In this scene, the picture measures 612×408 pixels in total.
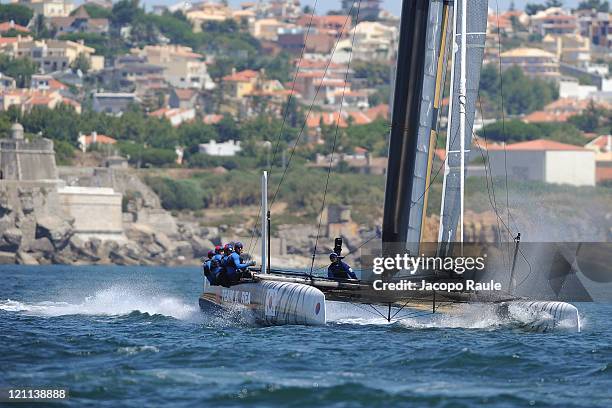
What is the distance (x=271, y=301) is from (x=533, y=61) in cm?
15765

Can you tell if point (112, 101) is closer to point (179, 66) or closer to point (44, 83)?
point (44, 83)

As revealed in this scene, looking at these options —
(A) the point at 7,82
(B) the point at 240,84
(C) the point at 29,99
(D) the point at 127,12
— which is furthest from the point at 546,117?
(D) the point at 127,12

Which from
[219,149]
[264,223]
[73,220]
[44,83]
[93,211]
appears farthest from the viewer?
[44,83]

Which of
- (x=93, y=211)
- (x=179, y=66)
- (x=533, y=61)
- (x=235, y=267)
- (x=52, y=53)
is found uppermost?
(x=533, y=61)

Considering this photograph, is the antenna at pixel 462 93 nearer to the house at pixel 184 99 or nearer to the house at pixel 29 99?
the house at pixel 29 99

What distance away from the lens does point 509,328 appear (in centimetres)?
2759

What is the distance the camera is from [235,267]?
96.0 ft

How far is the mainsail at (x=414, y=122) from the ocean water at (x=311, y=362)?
5.61 ft

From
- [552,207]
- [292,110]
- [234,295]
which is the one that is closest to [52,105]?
[292,110]

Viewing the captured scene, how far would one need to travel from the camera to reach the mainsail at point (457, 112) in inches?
1124

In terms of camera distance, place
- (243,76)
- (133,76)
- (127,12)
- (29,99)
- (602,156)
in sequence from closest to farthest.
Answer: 1. (602,156)
2. (29,99)
3. (133,76)
4. (243,76)
5. (127,12)

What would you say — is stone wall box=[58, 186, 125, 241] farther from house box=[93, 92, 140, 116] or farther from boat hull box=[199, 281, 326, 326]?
boat hull box=[199, 281, 326, 326]

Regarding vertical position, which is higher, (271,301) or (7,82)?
(7,82)

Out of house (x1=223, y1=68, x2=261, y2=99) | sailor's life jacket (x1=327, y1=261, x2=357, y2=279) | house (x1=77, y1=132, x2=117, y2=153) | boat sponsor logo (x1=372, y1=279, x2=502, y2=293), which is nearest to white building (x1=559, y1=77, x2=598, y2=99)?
house (x1=223, y1=68, x2=261, y2=99)
